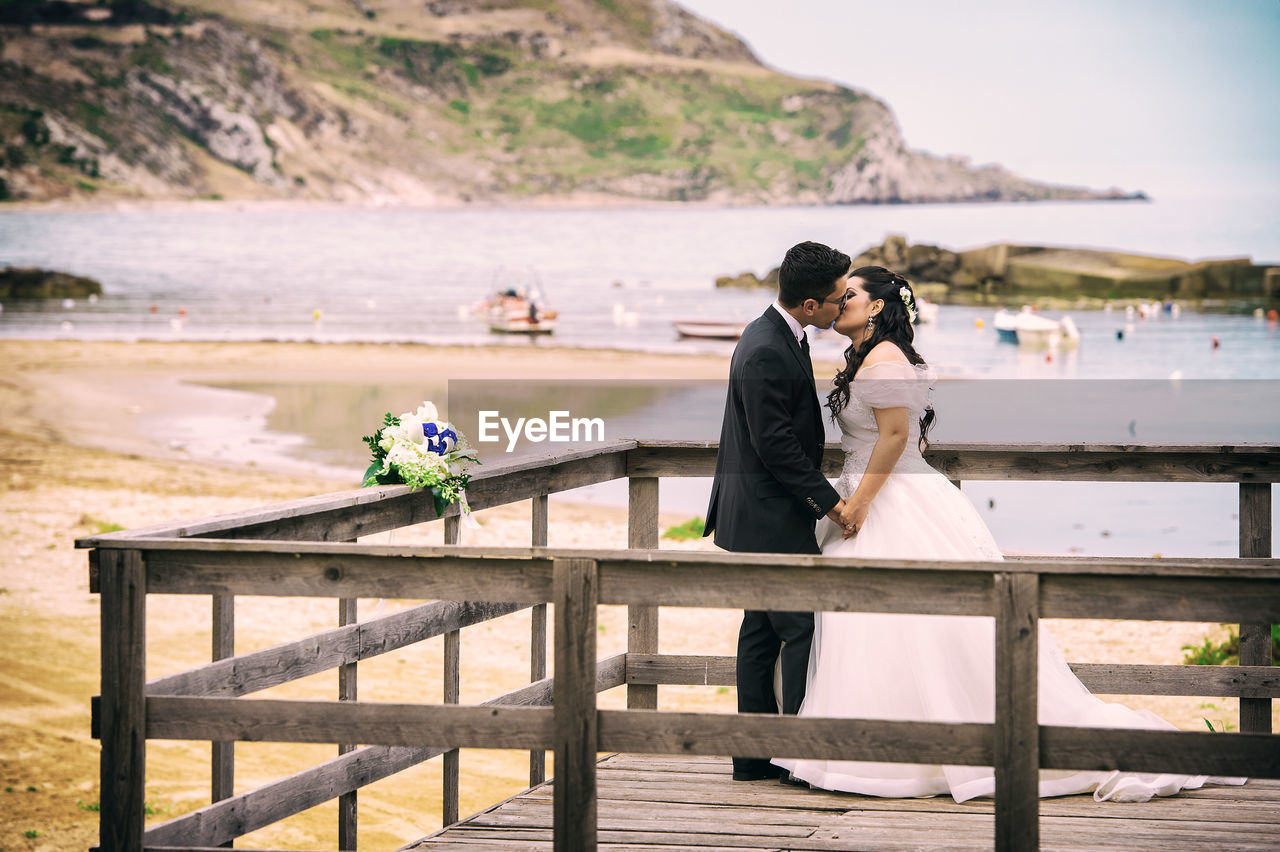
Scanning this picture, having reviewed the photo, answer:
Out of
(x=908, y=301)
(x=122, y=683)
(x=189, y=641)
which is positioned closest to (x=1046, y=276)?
(x=189, y=641)

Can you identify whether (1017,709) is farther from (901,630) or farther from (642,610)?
(642,610)

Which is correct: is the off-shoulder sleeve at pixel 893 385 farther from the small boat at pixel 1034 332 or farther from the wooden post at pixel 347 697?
the small boat at pixel 1034 332

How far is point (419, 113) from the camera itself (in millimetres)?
157000

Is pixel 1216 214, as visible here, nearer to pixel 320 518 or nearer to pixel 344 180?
pixel 344 180

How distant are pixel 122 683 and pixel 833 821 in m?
2.27

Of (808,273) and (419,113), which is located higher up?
(419,113)

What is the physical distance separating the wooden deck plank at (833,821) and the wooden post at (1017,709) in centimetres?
68

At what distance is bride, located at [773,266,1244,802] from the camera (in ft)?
16.2

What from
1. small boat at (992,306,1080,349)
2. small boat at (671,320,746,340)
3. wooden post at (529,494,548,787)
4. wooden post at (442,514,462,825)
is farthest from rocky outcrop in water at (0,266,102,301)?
wooden post at (442,514,462,825)

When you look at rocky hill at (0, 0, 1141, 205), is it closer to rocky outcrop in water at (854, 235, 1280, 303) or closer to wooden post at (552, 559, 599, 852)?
rocky outcrop in water at (854, 235, 1280, 303)

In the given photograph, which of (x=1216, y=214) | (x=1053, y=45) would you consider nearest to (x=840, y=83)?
(x=1053, y=45)

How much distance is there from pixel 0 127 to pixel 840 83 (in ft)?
280

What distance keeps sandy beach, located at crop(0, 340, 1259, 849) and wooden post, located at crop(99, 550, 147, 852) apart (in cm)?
319

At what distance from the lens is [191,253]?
96812mm
